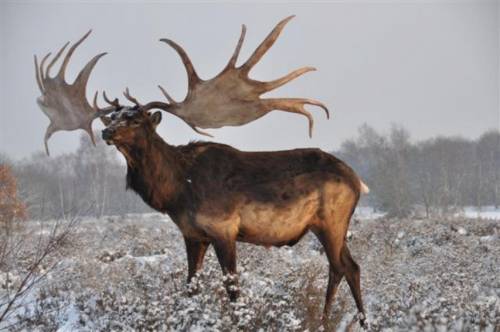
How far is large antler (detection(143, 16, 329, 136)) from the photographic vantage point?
505cm

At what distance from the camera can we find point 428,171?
170 ft

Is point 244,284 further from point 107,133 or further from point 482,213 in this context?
point 482,213

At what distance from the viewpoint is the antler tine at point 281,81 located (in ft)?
16.5

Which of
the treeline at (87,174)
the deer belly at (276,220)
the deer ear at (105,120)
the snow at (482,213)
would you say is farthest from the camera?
the treeline at (87,174)

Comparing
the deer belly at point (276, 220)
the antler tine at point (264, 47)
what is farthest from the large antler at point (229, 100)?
the deer belly at point (276, 220)

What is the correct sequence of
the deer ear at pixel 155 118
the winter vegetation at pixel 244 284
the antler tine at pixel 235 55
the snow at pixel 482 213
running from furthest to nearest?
the snow at pixel 482 213, the antler tine at pixel 235 55, the deer ear at pixel 155 118, the winter vegetation at pixel 244 284

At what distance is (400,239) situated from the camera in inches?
522

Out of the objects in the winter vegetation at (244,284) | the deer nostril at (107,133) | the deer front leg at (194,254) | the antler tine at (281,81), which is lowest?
the winter vegetation at (244,284)

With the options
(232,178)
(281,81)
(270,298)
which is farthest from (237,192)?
(281,81)

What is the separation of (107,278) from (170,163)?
312 centimetres

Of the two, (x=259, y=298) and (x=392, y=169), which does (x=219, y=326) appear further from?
(x=392, y=169)

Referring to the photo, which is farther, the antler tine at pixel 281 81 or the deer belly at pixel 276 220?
Answer: the antler tine at pixel 281 81

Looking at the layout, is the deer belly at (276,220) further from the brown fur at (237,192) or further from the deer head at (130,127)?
the deer head at (130,127)

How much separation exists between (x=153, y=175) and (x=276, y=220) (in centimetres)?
128
